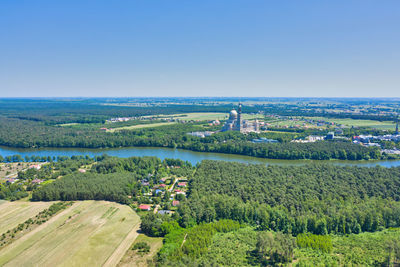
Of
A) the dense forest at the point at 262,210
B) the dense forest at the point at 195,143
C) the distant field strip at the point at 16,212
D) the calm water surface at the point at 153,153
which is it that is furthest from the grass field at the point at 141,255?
the dense forest at the point at 195,143

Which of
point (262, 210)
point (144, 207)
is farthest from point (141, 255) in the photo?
point (262, 210)

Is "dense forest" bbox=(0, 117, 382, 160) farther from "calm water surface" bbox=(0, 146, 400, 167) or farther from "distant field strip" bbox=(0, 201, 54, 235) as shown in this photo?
"distant field strip" bbox=(0, 201, 54, 235)

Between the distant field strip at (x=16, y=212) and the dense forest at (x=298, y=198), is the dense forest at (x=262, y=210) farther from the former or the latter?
the distant field strip at (x=16, y=212)

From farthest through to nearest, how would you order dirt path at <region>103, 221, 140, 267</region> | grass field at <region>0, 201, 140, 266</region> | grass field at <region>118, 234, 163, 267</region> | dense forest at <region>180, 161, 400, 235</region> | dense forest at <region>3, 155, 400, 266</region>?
1. dense forest at <region>180, 161, 400, 235</region>
2. grass field at <region>0, 201, 140, 266</region>
3. dirt path at <region>103, 221, 140, 267</region>
4. grass field at <region>118, 234, 163, 267</region>
5. dense forest at <region>3, 155, 400, 266</region>

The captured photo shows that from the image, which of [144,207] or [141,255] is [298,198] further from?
[141,255]

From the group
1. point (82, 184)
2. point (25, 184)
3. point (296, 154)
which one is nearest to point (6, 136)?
point (25, 184)

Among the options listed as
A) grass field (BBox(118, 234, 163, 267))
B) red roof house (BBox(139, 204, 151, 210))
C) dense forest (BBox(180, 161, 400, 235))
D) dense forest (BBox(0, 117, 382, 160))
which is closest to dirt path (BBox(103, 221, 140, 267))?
grass field (BBox(118, 234, 163, 267))
